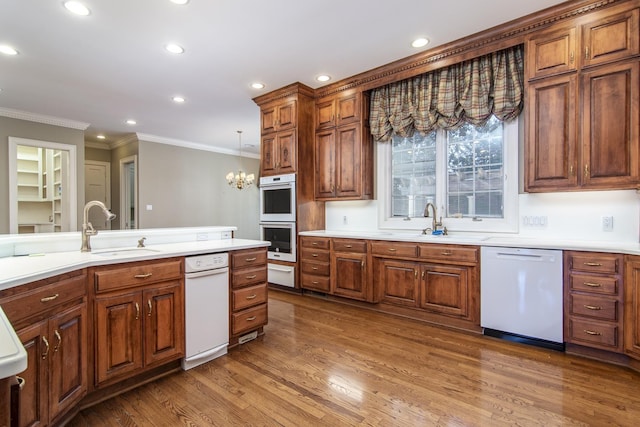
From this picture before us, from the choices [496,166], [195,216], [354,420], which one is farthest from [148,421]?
[195,216]

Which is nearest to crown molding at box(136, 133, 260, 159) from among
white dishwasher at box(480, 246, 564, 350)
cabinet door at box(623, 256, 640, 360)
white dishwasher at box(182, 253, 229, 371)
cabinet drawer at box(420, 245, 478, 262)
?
white dishwasher at box(182, 253, 229, 371)

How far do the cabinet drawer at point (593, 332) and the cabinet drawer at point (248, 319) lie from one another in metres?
2.46

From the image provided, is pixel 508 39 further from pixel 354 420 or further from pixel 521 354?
pixel 354 420

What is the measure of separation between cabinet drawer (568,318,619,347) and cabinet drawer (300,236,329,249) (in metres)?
2.43

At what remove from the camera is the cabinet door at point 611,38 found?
238 centimetres

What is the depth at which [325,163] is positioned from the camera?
14.1 feet

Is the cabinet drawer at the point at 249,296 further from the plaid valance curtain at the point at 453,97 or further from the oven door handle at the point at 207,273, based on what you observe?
the plaid valance curtain at the point at 453,97

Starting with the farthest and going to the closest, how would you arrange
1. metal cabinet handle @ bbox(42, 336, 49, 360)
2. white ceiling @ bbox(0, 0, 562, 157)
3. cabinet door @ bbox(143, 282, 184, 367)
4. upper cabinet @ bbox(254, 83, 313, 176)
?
upper cabinet @ bbox(254, 83, 313, 176) < white ceiling @ bbox(0, 0, 562, 157) < cabinet door @ bbox(143, 282, 184, 367) < metal cabinet handle @ bbox(42, 336, 49, 360)

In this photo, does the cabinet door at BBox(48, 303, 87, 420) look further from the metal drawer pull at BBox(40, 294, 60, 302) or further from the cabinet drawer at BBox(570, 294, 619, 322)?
the cabinet drawer at BBox(570, 294, 619, 322)

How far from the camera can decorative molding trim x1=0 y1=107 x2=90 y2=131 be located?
16.3ft

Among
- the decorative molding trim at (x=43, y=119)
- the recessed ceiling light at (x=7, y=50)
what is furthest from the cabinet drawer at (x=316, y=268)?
the decorative molding trim at (x=43, y=119)

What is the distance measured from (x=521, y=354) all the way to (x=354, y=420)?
1.60 metres

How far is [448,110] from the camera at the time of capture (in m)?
3.37

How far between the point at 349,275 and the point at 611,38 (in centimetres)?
308
